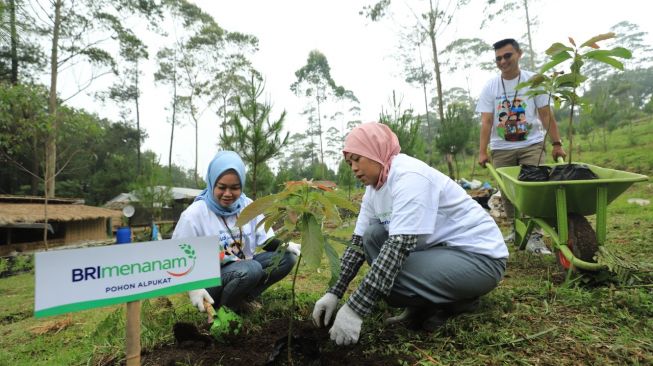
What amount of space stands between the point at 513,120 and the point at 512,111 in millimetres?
78

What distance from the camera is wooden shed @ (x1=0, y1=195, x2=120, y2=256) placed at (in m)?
9.23

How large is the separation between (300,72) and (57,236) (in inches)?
757

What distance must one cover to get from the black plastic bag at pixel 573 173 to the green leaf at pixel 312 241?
1.66 metres

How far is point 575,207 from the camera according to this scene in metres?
2.17

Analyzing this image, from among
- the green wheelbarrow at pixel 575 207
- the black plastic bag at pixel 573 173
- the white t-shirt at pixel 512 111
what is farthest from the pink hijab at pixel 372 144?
the white t-shirt at pixel 512 111

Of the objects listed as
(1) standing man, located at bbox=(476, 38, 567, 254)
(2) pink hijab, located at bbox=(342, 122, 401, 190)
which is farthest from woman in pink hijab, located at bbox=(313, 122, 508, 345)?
(1) standing man, located at bbox=(476, 38, 567, 254)

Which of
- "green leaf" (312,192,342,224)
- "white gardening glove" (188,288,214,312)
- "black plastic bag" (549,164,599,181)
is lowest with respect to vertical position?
"white gardening glove" (188,288,214,312)

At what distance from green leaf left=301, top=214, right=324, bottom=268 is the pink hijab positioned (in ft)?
1.61

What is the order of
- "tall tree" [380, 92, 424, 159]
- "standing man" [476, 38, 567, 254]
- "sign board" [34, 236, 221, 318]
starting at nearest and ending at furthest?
"sign board" [34, 236, 221, 318] < "standing man" [476, 38, 567, 254] < "tall tree" [380, 92, 424, 159]

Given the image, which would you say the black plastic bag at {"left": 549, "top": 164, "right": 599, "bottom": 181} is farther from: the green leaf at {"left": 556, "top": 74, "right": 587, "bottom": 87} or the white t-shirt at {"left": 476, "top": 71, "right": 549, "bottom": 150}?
the white t-shirt at {"left": 476, "top": 71, "right": 549, "bottom": 150}

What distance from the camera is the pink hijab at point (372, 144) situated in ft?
5.41

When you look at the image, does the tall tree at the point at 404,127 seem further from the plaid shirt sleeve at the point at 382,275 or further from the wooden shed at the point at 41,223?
the wooden shed at the point at 41,223

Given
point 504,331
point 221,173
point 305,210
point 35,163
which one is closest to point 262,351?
point 305,210

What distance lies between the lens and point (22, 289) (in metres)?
5.54
